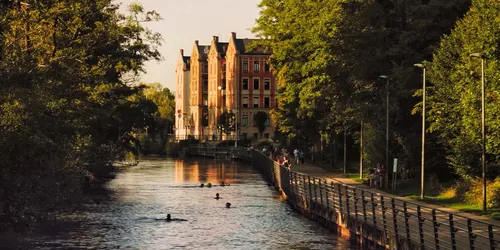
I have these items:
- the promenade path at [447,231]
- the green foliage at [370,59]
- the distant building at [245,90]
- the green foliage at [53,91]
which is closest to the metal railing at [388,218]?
the promenade path at [447,231]

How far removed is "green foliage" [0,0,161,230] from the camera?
35.2 metres

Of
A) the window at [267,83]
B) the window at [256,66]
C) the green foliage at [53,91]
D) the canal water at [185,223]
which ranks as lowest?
the canal water at [185,223]

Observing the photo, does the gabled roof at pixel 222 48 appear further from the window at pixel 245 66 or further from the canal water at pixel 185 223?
the canal water at pixel 185 223

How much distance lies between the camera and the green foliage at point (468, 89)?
157 feet

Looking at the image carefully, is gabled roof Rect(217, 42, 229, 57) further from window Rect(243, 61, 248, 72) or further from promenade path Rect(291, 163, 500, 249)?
promenade path Rect(291, 163, 500, 249)

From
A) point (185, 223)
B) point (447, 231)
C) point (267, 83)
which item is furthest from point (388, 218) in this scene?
point (267, 83)

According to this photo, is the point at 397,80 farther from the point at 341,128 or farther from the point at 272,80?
the point at 272,80

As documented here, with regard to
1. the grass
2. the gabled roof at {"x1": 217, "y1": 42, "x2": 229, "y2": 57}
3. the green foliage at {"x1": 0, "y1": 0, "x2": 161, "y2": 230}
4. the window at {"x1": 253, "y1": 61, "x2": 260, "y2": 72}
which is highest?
the gabled roof at {"x1": 217, "y1": 42, "x2": 229, "y2": 57}

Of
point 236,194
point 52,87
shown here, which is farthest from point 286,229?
point 236,194

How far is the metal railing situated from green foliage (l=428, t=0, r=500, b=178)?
5015 mm

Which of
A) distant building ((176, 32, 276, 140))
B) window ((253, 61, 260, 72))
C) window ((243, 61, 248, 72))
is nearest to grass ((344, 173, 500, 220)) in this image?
distant building ((176, 32, 276, 140))

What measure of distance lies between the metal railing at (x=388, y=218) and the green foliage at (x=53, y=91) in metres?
11.8

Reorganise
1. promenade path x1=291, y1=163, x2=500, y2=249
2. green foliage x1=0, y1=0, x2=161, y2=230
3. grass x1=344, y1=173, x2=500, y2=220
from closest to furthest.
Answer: promenade path x1=291, y1=163, x2=500, y2=249, green foliage x1=0, y1=0, x2=161, y2=230, grass x1=344, y1=173, x2=500, y2=220

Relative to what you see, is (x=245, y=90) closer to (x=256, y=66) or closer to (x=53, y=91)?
(x=256, y=66)
